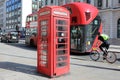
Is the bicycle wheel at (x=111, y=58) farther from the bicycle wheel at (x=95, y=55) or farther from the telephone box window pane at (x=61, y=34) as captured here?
the telephone box window pane at (x=61, y=34)

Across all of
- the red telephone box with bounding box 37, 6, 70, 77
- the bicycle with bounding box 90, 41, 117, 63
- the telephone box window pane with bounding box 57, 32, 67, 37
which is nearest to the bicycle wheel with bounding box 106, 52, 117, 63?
the bicycle with bounding box 90, 41, 117, 63

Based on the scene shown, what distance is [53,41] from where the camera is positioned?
9617 millimetres

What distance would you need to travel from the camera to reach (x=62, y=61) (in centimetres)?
1000

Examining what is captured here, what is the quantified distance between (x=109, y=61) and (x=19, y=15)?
8852 cm

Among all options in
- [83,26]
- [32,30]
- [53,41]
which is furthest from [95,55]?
[32,30]

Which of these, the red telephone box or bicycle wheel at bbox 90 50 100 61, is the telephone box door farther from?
bicycle wheel at bbox 90 50 100 61

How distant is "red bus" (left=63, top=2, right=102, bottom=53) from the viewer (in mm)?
18797

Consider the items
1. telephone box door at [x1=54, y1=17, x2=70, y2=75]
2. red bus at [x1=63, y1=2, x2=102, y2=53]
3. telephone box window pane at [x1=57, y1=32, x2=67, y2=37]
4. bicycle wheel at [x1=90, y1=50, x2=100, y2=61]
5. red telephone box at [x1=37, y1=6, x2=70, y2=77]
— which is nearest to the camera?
red telephone box at [x1=37, y1=6, x2=70, y2=77]

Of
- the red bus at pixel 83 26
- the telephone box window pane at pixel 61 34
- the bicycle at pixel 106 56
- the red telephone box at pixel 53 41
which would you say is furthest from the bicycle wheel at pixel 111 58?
the telephone box window pane at pixel 61 34

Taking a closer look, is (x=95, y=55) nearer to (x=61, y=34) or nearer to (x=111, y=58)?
(x=111, y=58)

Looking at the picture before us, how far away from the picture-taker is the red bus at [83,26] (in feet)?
61.7

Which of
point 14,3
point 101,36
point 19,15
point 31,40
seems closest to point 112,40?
point 31,40

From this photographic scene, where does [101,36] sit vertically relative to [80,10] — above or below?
below

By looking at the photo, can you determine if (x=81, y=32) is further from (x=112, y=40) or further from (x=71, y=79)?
(x=112, y=40)
